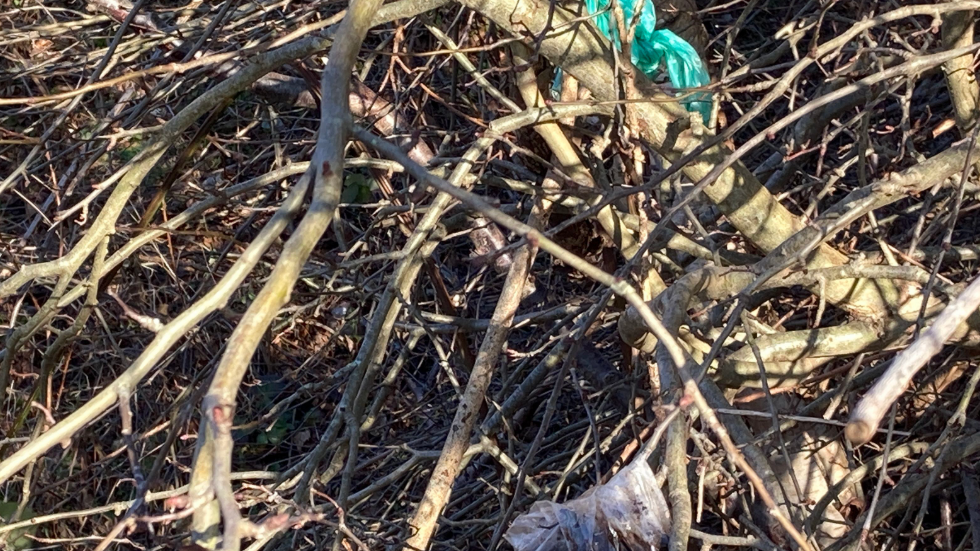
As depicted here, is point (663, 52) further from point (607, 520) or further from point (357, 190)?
point (357, 190)

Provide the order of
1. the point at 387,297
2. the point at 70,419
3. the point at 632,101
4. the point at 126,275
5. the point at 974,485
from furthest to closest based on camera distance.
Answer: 1. the point at 126,275
2. the point at 974,485
3. the point at 387,297
4. the point at 632,101
5. the point at 70,419

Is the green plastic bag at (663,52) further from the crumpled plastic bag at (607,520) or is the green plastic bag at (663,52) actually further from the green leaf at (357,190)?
the green leaf at (357,190)

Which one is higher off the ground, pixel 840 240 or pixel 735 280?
pixel 735 280

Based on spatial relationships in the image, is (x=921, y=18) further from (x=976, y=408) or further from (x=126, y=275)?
(x=126, y=275)

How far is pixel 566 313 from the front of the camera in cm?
319

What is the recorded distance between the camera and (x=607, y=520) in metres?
1.84

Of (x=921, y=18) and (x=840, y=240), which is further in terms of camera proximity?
(x=921, y=18)

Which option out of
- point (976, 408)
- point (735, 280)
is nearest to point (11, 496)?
point (735, 280)

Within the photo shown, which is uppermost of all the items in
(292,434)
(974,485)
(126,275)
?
(126,275)

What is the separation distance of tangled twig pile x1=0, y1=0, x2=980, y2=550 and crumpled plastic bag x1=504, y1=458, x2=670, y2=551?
0.08 meters

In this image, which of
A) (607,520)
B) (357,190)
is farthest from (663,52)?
(357,190)

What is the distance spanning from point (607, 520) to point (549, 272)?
2097mm

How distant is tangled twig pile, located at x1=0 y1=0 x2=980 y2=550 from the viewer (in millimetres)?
1317

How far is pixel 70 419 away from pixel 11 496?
416 cm
